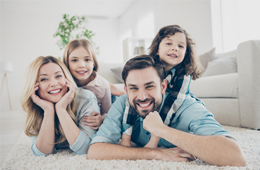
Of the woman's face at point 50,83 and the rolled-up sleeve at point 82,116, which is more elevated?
the woman's face at point 50,83

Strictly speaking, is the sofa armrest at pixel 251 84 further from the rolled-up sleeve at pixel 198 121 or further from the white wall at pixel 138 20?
the white wall at pixel 138 20

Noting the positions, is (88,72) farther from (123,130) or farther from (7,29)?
(7,29)

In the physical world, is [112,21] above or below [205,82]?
above

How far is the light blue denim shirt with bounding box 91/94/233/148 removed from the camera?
1.08m

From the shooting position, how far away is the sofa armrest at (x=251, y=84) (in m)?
1.95

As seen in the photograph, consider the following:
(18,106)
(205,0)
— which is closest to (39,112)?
(205,0)

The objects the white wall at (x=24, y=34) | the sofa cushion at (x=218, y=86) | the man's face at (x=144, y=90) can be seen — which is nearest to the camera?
the man's face at (x=144, y=90)

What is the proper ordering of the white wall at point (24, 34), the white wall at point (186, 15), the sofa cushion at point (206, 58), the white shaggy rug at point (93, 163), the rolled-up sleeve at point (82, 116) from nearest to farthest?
the white shaggy rug at point (93, 163), the rolled-up sleeve at point (82, 116), the sofa cushion at point (206, 58), the white wall at point (186, 15), the white wall at point (24, 34)

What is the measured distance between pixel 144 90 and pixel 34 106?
2.51 ft

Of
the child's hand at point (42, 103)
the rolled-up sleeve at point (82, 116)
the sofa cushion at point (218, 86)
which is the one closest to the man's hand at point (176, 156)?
the rolled-up sleeve at point (82, 116)

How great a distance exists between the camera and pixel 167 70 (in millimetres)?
1408

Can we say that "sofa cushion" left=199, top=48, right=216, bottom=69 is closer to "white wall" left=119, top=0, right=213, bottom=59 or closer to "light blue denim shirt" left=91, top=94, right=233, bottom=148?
"white wall" left=119, top=0, right=213, bottom=59

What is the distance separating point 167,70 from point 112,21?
8.10 metres

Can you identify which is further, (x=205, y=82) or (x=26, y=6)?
(x=26, y=6)
